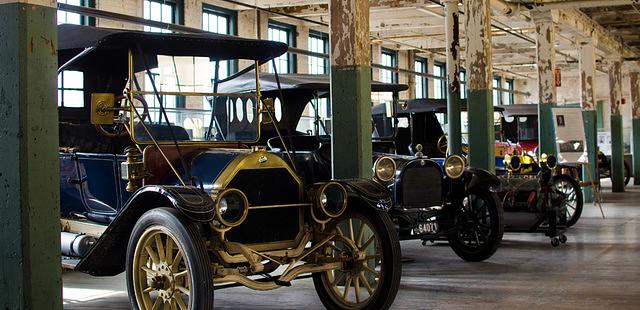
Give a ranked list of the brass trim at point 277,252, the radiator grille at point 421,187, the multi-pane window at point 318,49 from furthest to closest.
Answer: the multi-pane window at point 318,49 < the radiator grille at point 421,187 < the brass trim at point 277,252

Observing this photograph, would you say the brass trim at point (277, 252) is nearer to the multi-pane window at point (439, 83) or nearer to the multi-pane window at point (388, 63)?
the multi-pane window at point (388, 63)

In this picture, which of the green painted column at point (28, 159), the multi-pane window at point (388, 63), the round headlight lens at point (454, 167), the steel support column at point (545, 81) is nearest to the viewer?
the green painted column at point (28, 159)

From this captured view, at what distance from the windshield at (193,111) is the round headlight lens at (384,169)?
4.49 feet

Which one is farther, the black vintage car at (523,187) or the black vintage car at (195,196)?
the black vintage car at (523,187)

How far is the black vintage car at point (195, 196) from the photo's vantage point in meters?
5.05

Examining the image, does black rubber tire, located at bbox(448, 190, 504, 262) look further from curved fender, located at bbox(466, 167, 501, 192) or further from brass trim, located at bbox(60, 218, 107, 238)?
brass trim, located at bbox(60, 218, 107, 238)

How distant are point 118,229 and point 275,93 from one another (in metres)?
4.99

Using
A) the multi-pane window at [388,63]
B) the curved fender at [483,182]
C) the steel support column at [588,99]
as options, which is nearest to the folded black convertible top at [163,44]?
the curved fender at [483,182]

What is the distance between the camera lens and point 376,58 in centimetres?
2256

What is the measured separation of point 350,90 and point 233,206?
2.17 meters

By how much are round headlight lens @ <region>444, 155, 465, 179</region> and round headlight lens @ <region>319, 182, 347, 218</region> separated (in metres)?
3.14

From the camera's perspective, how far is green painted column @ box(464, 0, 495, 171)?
10.2m

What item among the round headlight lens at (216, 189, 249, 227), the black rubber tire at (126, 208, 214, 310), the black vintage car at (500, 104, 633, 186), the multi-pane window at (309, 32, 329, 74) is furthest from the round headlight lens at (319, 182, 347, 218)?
the multi-pane window at (309, 32, 329, 74)

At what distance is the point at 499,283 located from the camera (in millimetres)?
7043
